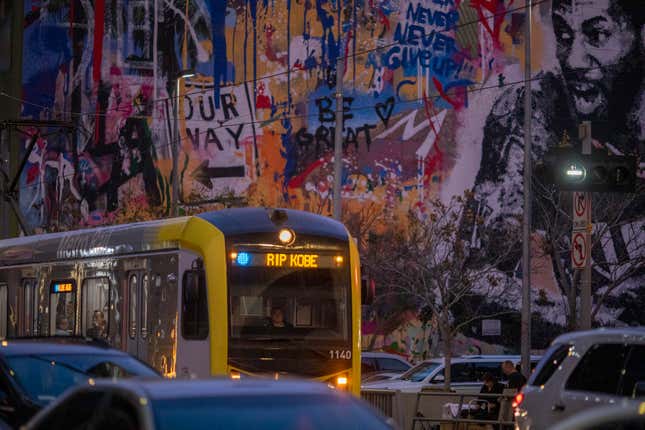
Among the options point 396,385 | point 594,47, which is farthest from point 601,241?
point 396,385

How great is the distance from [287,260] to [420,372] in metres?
13.6

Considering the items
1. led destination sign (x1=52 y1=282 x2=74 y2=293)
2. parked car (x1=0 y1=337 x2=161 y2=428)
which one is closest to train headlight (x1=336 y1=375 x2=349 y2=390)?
led destination sign (x1=52 y1=282 x2=74 y2=293)

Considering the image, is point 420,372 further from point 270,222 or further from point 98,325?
point 270,222

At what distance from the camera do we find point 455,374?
31500mm

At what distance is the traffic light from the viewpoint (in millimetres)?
19000

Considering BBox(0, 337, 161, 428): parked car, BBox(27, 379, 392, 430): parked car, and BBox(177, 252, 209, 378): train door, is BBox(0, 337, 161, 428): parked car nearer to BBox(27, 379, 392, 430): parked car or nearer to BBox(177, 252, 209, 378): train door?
BBox(27, 379, 392, 430): parked car

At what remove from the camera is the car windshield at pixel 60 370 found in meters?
12.1

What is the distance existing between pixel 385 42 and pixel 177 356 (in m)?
52.9

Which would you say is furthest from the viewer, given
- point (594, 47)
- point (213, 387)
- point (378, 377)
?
point (594, 47)

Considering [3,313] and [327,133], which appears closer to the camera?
[3,313]

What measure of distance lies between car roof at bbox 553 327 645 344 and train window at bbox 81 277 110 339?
9.42 meters

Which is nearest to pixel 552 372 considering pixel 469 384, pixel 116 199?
pixel 469 384

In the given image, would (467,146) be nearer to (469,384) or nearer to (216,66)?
(216,66)

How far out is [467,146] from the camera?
230ft
